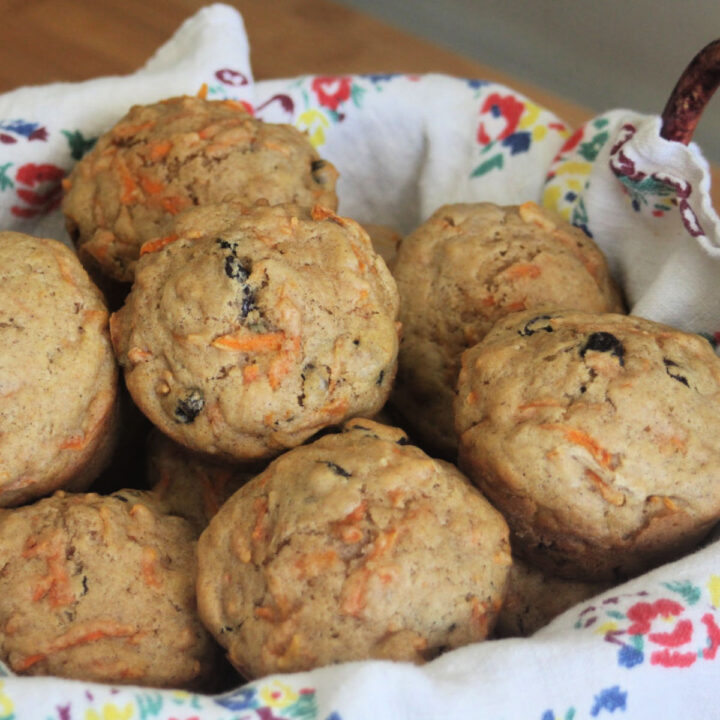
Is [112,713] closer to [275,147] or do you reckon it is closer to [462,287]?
[462,287]

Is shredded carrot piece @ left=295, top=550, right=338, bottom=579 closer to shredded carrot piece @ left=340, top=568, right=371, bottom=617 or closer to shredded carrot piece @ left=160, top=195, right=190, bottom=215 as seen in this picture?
shredded carrot piece @ left=340, top=568, right=371, bottom=617

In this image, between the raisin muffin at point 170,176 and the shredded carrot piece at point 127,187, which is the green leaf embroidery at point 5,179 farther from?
the shredded carrot piece at point 127,187

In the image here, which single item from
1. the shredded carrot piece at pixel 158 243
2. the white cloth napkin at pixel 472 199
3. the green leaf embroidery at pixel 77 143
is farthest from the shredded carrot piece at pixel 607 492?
the green leaf embroidery at pixel 77 143

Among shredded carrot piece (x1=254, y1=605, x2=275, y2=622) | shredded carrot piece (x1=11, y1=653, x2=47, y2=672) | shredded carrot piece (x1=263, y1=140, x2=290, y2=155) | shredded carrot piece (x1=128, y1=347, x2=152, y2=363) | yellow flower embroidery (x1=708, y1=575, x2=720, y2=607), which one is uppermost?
shredded carrot piece (x1=263, y1=140, x2=290, y2=155)

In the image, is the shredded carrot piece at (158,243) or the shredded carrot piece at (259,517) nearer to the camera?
the shredded carrot piece at (259,517)

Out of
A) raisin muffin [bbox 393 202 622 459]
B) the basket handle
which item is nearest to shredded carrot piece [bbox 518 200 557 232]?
raisin muffin [bbox 393 202 622 459]
